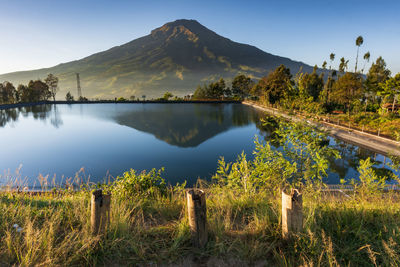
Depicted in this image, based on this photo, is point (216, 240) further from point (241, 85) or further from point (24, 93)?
point (24, 93)

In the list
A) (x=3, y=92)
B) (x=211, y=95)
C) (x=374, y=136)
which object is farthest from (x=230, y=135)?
(x=3, y=92)

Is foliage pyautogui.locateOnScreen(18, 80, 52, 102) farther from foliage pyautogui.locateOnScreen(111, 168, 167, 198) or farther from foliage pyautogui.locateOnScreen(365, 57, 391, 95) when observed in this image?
foliage pyautogui.locateOnScreen(365, 57, 391, 95)

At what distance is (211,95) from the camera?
70500 mm

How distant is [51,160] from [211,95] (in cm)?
5817

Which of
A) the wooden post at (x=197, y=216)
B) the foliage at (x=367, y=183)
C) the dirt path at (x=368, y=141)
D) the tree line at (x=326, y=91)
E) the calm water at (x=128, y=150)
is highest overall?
the tree line at (x=326, y=91)

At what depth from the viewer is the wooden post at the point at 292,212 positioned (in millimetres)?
2541

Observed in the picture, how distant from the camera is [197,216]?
2656 millimetres

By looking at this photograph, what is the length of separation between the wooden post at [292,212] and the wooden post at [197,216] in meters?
1.00

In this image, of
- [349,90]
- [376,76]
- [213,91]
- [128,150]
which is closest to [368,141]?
[128,150]

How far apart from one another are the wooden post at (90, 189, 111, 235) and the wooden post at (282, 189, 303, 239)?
2287 millimetres

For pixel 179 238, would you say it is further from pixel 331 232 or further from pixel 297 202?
pixel 331 232

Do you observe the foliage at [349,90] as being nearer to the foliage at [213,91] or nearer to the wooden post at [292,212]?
the foliage at [213,91]

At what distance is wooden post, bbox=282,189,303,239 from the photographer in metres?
2.54

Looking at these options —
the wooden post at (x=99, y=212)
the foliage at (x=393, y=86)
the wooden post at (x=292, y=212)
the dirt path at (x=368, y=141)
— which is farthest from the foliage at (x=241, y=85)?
the wooden post at (x=99, y=212)
